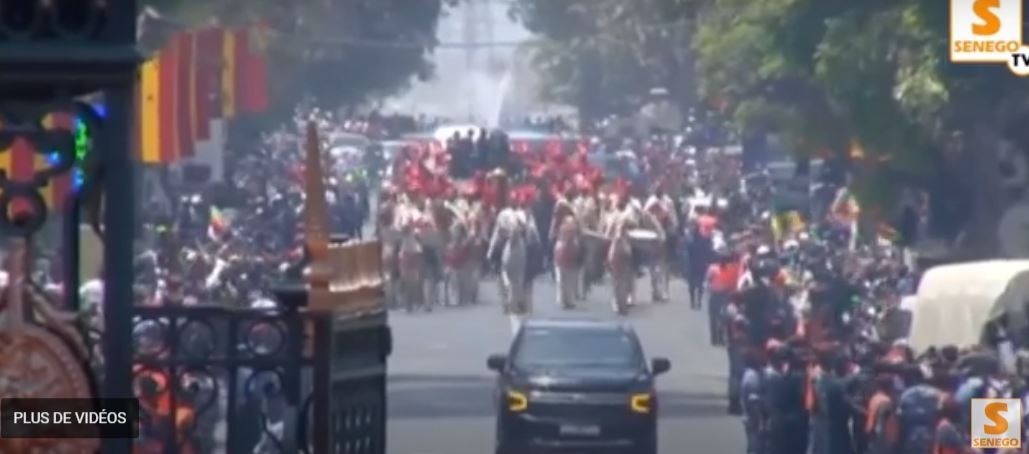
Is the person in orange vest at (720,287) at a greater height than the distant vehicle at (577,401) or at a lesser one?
greater

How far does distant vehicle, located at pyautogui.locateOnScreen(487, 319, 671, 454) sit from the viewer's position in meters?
23.6

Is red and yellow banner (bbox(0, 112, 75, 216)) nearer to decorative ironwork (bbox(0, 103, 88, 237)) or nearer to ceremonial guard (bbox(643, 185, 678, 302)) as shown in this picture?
decorative ironwork (bbox(0, 103, 88, 237))

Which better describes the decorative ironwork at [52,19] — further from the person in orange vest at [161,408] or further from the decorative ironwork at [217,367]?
the person in orange vest at [161,408]

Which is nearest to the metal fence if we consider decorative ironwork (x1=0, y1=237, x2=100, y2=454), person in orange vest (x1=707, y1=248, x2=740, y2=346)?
decorative ironwork (x1=0, y1=237, x2=100, y2=454)

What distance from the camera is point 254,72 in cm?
3688

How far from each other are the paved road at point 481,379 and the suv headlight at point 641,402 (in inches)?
39.8

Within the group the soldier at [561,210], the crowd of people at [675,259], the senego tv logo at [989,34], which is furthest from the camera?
the soldier at [561,210]

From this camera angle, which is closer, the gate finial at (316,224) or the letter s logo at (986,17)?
the gate finial at (316,224)

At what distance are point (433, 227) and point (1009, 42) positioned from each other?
15.6 meters

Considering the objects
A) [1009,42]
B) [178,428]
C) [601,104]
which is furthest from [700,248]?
[601,104]

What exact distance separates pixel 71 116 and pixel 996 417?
12.9 m

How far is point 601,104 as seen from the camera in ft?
334

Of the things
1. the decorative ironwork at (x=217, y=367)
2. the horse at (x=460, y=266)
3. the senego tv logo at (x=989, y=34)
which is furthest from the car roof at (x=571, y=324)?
the decorative ironwork at (x=217, y=367)

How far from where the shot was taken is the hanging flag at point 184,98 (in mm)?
29875
